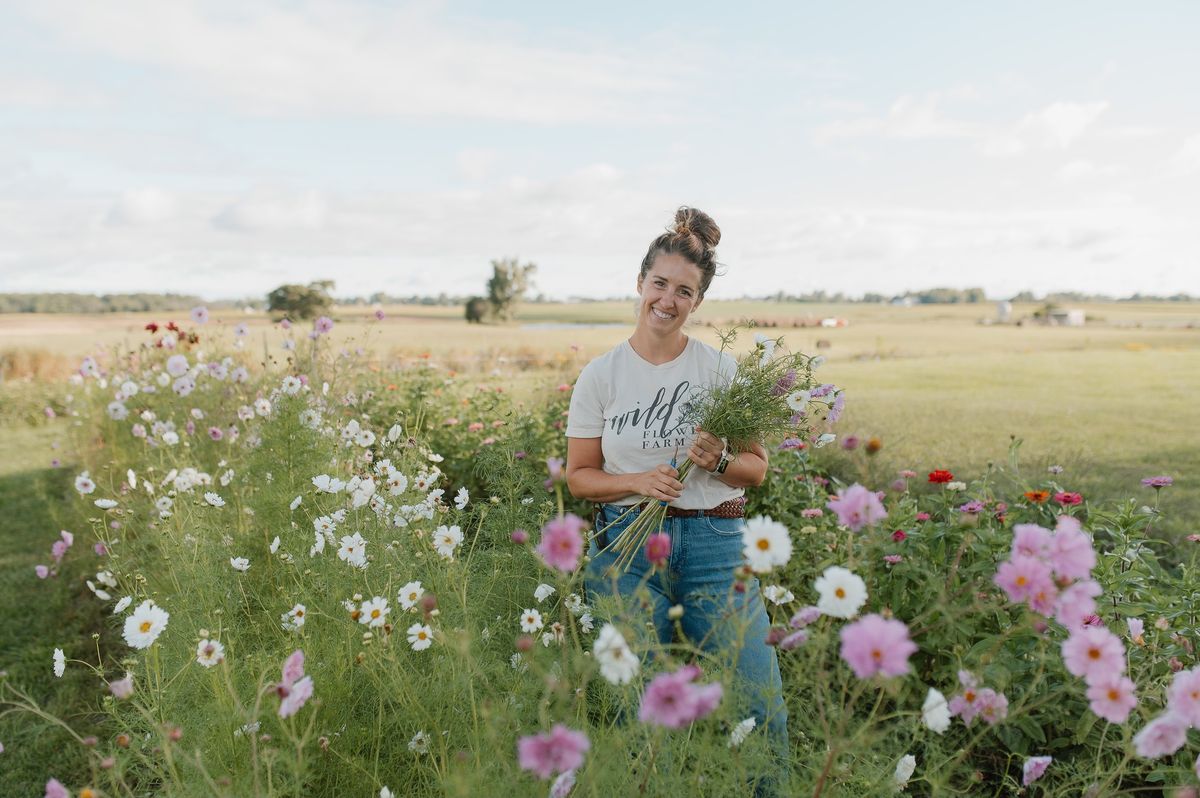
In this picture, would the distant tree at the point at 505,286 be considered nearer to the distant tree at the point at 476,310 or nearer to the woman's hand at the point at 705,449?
the distant tree at the point at 476,310

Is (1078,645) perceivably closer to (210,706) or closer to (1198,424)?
(210,706)

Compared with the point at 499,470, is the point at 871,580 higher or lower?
lower

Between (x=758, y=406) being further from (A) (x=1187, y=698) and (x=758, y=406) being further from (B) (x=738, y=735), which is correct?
(A) (x=1187, y=698)

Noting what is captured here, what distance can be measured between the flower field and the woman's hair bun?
2.47 ft

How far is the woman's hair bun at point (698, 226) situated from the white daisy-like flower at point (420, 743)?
1.74 meters

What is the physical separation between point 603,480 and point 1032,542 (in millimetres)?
1641

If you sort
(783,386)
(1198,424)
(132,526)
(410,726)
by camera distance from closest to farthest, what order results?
(410,726)
(783,386)
(132,526)
(1198,424)

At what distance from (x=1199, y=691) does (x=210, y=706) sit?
213 cm

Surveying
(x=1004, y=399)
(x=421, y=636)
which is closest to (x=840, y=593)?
(x=421, y=636)

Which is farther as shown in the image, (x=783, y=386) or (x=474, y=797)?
(x=783, y=386)

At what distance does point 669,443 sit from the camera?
2.84m

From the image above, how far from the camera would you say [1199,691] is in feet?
4.27

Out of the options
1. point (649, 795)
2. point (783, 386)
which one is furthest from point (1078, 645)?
point (783, 386)

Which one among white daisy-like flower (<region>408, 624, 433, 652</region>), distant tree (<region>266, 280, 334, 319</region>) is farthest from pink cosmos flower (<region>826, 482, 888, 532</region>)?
distant tree (<region>266, 280, 334, 319</region>)
